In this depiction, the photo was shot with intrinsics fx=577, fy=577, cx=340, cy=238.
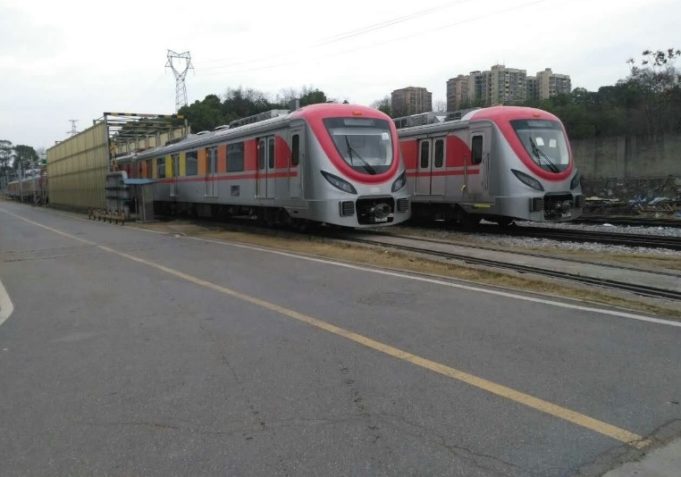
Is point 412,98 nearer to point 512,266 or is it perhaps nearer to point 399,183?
point 399,183

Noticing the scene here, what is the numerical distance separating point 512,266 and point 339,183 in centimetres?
562

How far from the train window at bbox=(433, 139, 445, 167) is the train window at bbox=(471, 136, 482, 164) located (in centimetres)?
126

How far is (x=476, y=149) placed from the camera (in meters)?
15.5

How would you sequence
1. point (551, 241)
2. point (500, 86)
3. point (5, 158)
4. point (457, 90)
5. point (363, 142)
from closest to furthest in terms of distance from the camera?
point (551, 241)
point (363, 142)
point (500, 86)
point (457, 90)
point (5, 158)

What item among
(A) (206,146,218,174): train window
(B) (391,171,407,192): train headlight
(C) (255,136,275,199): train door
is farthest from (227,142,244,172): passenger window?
(B) (391,171,407,192): train headlight

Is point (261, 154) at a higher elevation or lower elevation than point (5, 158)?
lower

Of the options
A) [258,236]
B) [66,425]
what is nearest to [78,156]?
[258,236]

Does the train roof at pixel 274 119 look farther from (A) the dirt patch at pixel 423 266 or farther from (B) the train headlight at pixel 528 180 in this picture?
(B) the train headlight at pixel 528 180

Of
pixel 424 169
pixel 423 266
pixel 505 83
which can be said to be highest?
pixel 505 83

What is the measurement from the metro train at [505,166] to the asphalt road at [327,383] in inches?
304

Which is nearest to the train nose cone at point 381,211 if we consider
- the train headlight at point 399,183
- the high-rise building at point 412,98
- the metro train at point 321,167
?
the metro train at point 321,167

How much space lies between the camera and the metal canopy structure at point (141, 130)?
29.3m

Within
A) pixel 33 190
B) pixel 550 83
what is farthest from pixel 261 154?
pixel 33 190

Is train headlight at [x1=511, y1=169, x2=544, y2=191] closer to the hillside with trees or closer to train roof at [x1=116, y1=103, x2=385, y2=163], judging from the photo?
train roof at [x1=116, y1=103, x2=385, y2=163]
